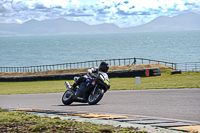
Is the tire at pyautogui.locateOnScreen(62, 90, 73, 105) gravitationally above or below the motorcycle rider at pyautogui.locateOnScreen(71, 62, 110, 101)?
below

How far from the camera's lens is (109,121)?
8211 millimetres

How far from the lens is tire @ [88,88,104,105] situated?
39.3 ft

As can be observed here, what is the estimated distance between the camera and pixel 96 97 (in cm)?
1220

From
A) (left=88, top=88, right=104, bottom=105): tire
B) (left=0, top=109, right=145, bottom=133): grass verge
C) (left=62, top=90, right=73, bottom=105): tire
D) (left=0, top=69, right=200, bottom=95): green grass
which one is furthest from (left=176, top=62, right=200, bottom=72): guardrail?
(left=0, top=109, right=145, bottom=133): grass verge

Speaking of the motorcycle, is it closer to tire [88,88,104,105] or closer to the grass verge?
tire [88,88,104,105]

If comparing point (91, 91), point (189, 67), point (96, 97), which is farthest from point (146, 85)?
point (189, 67)

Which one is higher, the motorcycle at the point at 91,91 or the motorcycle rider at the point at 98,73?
the motorcycle rider at the point at 98,73

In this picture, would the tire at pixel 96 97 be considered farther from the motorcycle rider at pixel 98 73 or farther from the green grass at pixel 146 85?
the green grass at pixel 146 85

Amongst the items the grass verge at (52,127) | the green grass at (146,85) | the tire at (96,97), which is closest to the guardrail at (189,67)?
Answer: the green grass at (146,85)

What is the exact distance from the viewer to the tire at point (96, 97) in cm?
1198

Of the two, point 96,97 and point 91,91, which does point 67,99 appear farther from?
point 96,97

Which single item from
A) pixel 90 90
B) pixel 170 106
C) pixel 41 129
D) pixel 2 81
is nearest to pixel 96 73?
pixel 90 90

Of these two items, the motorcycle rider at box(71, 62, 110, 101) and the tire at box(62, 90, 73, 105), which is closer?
the motorcycle rider at box(71, 62, 110, 101)

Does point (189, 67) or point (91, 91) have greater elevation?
point (91, 91)
